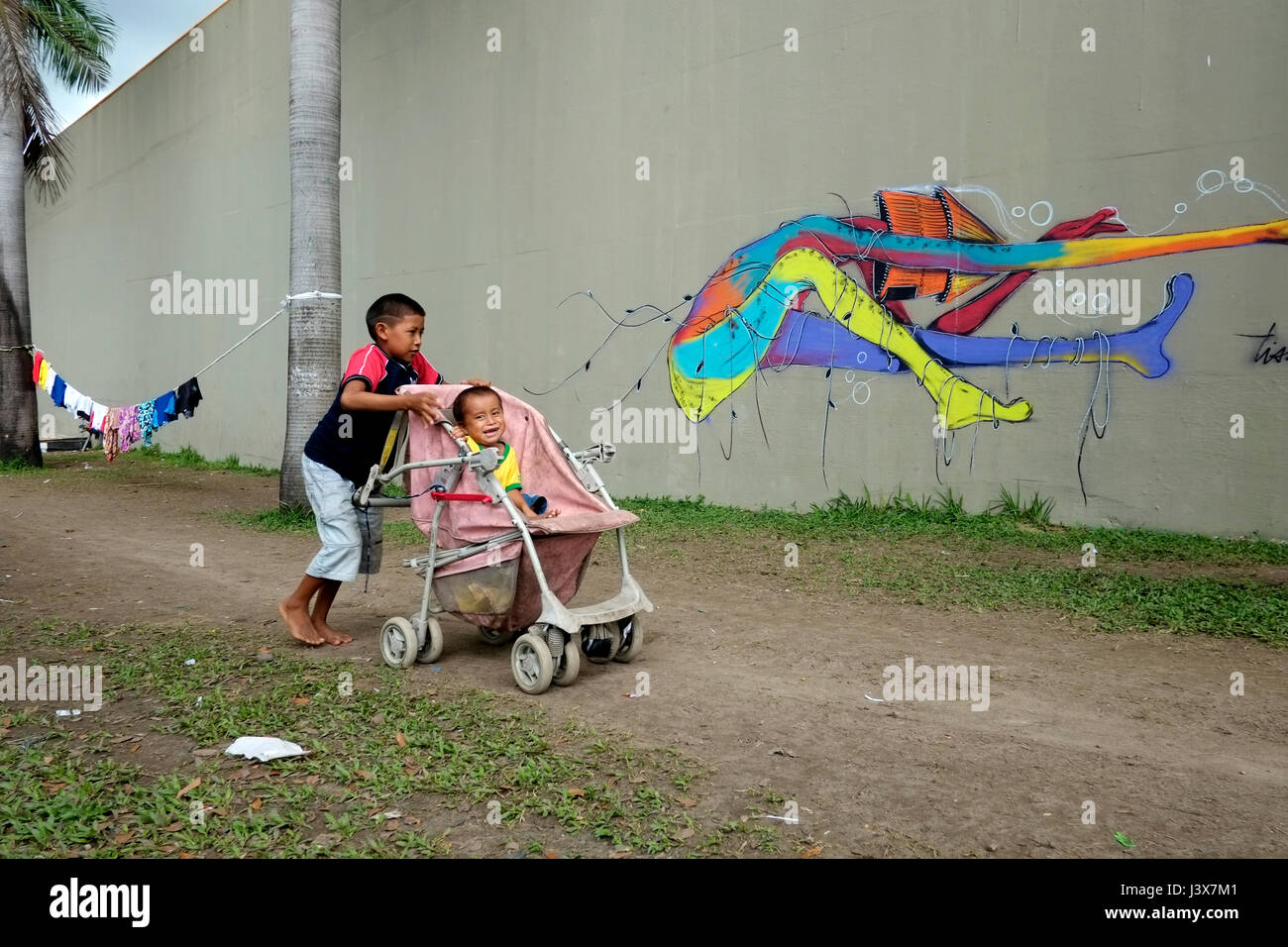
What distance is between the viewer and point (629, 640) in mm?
4637

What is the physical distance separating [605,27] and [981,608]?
7148 millimetres

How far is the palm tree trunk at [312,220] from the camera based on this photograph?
8.79 metres

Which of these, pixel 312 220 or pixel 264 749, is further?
pixel 312 220

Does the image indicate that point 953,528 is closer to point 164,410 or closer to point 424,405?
point 424,405

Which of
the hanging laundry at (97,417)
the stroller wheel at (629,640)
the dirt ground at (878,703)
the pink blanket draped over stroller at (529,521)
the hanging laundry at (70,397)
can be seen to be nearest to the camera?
the dirt ground at (878,703)

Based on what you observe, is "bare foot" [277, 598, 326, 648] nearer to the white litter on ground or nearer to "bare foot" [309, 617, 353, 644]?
"bare foot" [309, 617, 353, 644]

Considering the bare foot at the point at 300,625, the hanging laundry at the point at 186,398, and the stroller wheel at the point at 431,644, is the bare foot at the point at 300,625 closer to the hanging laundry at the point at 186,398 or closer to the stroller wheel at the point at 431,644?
the stroller wheel at the point at 431,644

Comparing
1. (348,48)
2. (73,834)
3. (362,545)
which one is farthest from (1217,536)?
(348,48)

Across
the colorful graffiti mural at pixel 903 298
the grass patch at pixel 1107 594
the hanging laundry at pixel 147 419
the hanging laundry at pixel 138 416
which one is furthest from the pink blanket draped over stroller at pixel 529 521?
the hanging laundry at pixel 147 419

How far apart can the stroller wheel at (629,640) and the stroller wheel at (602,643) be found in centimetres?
3

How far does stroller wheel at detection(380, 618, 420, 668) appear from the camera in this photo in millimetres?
4473

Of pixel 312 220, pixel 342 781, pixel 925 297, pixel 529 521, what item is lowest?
pixel 342 781

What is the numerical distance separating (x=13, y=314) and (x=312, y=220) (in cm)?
720

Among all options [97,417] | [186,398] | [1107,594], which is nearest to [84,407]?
[97,417]
